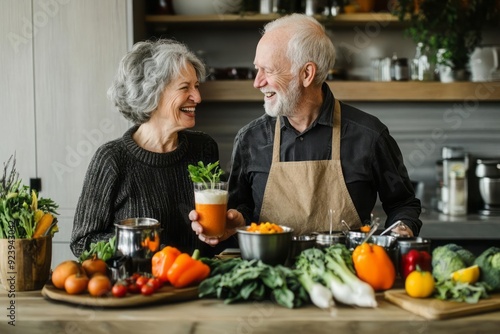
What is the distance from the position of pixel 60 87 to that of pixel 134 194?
1.71m

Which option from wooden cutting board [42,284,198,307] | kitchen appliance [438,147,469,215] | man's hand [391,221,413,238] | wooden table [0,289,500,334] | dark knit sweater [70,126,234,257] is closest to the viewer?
wooden table [0,289,500,334]

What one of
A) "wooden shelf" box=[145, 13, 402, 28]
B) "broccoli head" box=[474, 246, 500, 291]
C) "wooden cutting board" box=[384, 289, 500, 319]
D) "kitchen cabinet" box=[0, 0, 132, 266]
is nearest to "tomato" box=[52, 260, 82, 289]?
"wooden cutting board" box=[384, 289, 500, 319]

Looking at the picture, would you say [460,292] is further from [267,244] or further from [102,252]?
[102,252]

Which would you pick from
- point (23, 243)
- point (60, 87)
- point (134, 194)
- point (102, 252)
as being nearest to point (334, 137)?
point (134, 194)

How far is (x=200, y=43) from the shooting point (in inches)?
190

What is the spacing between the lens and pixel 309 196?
271cm

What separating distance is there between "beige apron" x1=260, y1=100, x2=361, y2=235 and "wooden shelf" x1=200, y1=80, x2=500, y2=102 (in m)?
1.66

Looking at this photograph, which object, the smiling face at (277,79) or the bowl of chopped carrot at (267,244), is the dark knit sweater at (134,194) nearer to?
the smiling face at (277,79)

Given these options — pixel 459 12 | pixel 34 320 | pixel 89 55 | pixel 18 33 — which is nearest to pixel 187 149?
pixel 34 320

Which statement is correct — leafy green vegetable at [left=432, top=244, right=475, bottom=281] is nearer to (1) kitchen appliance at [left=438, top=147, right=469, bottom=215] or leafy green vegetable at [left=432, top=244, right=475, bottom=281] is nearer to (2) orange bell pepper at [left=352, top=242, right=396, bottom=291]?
(2) orange bell pepper at [left=352, top=242, right=396, bottom=291]

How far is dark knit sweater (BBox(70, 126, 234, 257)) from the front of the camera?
2604 mm

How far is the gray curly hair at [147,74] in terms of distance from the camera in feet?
9.06

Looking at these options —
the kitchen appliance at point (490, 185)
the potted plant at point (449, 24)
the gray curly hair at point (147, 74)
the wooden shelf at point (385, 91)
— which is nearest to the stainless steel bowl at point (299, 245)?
the gray curly hair at point (147, 74)

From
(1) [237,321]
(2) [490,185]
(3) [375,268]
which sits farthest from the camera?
(2) [490,185]
